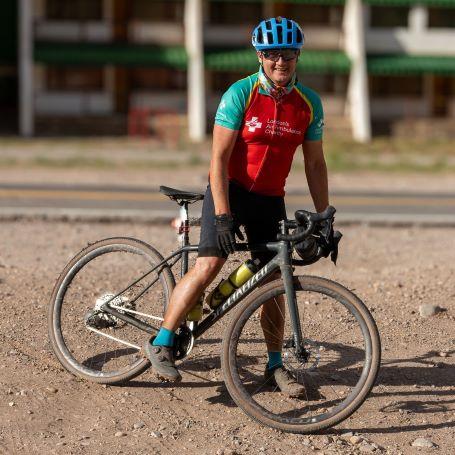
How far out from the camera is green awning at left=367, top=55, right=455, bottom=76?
37.2m

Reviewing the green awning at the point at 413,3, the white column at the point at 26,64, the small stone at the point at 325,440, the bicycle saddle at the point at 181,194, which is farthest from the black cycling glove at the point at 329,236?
the green awning at the point at 413,3

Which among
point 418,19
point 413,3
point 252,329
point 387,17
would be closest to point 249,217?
point 252,329

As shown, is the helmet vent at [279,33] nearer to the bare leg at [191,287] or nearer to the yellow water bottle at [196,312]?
the bare leg at [191,287]

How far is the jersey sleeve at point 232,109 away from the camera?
5.44 m

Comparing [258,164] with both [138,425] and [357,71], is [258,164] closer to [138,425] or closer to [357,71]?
[138,425]

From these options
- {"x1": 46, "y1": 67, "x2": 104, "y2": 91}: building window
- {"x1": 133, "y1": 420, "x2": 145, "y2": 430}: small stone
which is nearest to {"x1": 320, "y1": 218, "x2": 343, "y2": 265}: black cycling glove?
{"x1": 133, "y1": 420, "x2": 145, "y2": 430}: small stone

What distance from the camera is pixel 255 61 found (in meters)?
36.4

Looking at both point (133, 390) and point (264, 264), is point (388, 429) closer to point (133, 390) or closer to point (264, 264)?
point (264, 264)

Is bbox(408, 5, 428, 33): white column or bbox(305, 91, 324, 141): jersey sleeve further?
bbox(408, 5, 428, 33): white column

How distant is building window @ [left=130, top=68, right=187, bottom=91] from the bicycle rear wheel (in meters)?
31.9

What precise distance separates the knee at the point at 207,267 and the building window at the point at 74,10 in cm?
3259

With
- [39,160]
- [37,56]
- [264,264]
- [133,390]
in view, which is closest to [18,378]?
[133,390]

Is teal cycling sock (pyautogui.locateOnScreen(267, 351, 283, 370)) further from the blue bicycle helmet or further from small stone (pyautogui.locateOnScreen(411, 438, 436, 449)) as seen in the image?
the blue bicycle helmet

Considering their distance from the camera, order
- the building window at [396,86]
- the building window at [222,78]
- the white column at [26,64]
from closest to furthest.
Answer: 1. the white column at [26,64]
2. the building window at [222,78]
3. the building window at [396,86]
